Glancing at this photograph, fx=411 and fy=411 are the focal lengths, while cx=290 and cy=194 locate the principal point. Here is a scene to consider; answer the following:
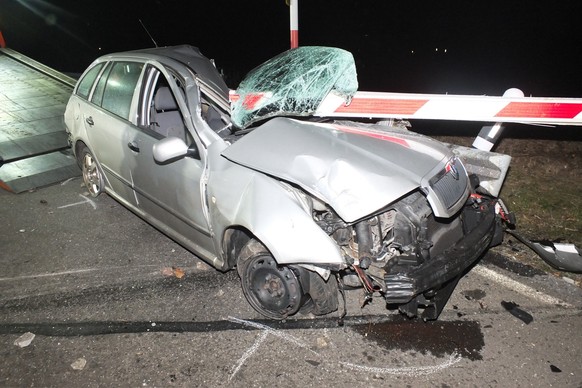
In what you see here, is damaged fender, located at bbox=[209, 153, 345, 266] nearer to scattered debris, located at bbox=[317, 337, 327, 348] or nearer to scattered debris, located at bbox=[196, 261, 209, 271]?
scattered debris, located at bbox=[317, 337, 327, 348]

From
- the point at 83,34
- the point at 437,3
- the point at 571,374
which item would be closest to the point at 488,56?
the point at 437,3

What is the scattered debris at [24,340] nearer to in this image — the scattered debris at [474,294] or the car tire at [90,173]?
the car tire at [90,173]

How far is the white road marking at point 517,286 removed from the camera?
3623 mm

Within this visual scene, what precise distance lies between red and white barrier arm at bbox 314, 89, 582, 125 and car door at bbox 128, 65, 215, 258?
129 centimetres

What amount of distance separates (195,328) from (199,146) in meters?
1.51

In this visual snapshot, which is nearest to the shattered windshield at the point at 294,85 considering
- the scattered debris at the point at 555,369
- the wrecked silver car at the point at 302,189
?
the wrecked silver car at the point at 302,189

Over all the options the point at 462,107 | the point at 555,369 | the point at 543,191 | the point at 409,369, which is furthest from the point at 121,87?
the point at 543,191

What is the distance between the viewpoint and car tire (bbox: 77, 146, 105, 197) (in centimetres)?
509

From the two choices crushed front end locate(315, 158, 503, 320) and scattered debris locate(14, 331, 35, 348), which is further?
scattered debris locate(14, 331, 35, 348)

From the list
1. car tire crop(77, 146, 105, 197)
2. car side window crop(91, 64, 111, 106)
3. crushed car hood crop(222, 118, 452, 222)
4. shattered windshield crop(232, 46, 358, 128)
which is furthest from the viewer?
car tire crop(77, 146, 105, 197)

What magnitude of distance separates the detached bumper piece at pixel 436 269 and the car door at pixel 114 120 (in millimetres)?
2825

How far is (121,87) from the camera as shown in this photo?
429 cm

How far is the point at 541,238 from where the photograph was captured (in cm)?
442

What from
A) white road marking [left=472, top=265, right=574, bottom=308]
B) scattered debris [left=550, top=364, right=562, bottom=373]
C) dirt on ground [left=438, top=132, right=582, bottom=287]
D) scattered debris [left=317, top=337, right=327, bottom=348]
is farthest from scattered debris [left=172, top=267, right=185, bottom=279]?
dirt on ground [left=438, top=132, right=582, bottom=287]
